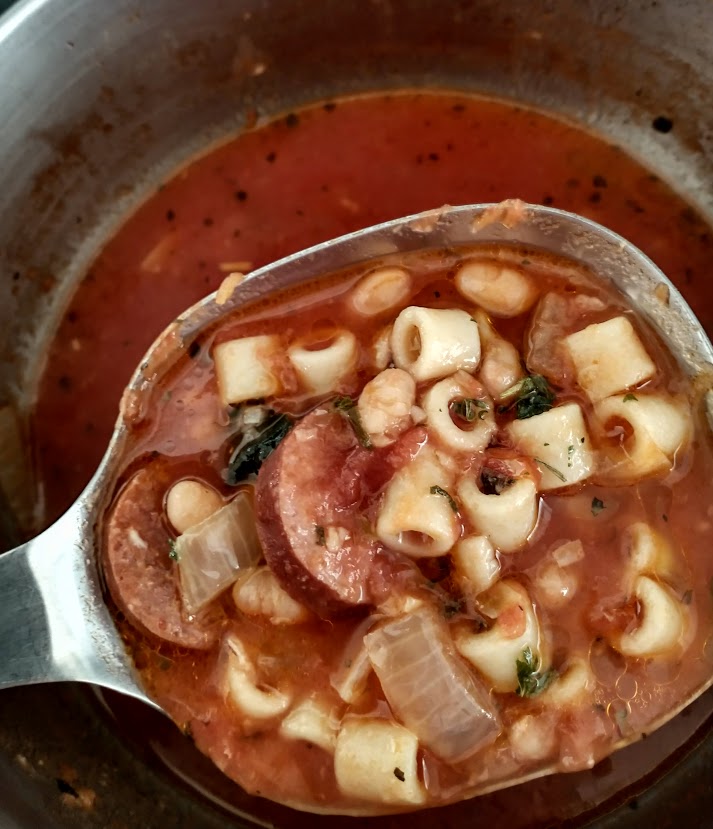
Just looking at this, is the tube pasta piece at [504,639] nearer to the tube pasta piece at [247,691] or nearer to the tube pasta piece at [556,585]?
the tube pasta piece at [556,585]

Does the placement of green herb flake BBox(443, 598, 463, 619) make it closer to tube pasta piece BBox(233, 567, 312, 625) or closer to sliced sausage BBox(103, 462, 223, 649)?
tube pasta piece BBox(233, 567, 312, 625)

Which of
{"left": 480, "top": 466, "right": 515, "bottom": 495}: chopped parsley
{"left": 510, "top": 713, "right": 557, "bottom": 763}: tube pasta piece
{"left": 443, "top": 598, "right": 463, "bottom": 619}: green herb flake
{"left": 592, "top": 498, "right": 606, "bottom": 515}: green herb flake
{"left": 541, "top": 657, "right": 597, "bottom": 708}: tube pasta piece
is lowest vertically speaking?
{"left": 510, "top": 713, "right": 557, "bottom": 763}: tube pasta piece

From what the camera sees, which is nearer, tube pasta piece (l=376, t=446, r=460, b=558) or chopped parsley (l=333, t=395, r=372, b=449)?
tube pasta piece (l=376, t=446, r=460, b=558)

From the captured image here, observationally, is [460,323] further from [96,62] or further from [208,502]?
[96,62]

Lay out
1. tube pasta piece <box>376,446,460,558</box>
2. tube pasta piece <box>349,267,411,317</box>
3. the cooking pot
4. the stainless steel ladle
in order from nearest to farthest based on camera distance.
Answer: tube pasta piece <box>376,446,460,558</box>, the stainless steel ladle, tube pasta piece <box>349,267,411,317</box>, the cooking pot

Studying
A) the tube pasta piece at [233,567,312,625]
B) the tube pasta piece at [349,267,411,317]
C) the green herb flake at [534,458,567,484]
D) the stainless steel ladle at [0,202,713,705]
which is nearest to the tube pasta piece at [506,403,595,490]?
the green herb flake at [534,458,567,484]

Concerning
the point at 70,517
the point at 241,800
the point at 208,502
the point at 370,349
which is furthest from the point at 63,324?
the point at 241,800

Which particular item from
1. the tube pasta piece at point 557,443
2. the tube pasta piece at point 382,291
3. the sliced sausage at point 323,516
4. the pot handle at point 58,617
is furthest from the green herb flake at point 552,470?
the pot handle at point 58,617

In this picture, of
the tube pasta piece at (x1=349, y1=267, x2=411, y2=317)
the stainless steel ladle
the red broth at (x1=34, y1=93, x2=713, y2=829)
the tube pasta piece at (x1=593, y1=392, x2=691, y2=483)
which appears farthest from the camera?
the red broth at (x1=34, y1=93, x2=713, y2=829)
